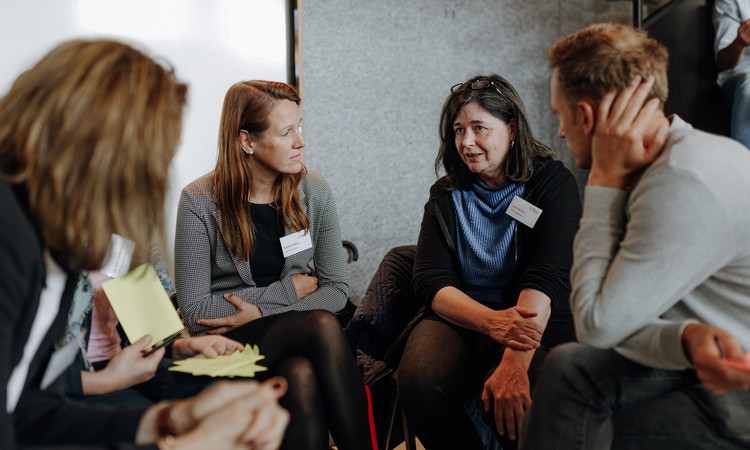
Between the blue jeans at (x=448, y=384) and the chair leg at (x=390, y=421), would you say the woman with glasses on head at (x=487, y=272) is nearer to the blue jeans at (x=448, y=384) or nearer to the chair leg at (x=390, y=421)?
the blue jeans at (x=448, y=384)

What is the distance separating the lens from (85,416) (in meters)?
0.84

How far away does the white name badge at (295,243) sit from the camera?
1702 mm

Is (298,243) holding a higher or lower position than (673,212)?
lower

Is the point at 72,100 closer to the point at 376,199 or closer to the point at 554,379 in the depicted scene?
the point at 554,379

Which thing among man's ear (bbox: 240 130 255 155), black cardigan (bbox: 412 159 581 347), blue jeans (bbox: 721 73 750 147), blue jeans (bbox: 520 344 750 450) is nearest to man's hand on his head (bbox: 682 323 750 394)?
blue jeans (bbox: 520 344 750 450)

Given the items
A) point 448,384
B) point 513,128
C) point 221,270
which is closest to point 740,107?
point 513,128

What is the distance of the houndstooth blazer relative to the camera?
1.59 metres

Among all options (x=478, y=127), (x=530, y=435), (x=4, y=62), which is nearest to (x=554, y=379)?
(x=530, y=435)

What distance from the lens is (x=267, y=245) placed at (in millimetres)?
1706

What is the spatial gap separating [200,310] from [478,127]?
981 mm

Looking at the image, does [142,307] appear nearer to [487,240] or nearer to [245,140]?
[245,140]

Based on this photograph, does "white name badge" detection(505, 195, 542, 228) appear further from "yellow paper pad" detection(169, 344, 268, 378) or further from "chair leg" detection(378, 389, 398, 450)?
"yellow paper pad" detection(169, 344, 268, 378)

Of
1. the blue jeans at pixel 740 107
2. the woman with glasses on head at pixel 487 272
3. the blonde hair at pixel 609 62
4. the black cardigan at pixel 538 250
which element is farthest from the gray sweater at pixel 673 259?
the blue jeans at pixel 740 107

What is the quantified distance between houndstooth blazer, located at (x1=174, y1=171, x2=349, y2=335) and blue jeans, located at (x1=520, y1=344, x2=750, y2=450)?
890mm
